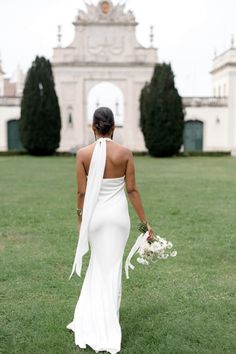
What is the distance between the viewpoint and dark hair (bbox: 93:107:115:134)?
Answer: 4.46 metres

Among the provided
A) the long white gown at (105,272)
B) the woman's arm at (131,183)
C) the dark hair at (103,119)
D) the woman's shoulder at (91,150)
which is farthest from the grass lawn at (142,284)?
the dark hair at (103,119)

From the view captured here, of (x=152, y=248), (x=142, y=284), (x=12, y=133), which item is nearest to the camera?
(x=152, y=248)

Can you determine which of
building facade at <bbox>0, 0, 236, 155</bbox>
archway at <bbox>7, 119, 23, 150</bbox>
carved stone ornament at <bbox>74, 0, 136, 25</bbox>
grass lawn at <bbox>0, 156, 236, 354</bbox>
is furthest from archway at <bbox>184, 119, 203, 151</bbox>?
grass lawn at <bbox>0, 156, 236, 354</bbox>

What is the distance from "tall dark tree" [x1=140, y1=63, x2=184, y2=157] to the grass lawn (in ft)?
66.3

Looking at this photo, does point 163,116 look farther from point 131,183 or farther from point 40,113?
point 131,183

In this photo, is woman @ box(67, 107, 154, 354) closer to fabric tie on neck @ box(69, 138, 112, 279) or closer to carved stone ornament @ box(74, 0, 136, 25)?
fabric tie on neck @ box(69, 138, 112, 279)

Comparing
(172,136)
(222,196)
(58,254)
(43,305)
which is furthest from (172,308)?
(172,136)

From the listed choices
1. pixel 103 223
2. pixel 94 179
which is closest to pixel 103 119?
pixel 94 179

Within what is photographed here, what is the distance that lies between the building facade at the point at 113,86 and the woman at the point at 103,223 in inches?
1367

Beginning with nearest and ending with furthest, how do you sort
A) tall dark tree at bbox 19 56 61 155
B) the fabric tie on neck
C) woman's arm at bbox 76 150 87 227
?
the fabric tie on neck
woman's arm at bbox 76 150 87 227
tall dark tree at bbox 19 56 61 155

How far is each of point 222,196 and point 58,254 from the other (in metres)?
7.31

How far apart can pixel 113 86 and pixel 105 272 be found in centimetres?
3707

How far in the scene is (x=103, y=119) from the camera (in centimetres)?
449

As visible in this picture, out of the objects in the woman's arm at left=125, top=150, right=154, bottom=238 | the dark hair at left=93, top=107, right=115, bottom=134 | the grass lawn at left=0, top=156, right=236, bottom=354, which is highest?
→ the dark hair at left=93, top=107, right=115, bottom=134
